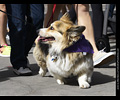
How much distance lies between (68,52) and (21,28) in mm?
1056

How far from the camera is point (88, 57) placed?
12.8 feet

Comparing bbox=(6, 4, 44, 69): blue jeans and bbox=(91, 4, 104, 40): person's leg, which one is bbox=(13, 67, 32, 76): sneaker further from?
bbox=(91, 4, 104, 40): person's leg

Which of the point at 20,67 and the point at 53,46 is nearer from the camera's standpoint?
the point at 53,46

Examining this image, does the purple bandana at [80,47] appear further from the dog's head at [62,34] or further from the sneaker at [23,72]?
the sneaker at [23,72]

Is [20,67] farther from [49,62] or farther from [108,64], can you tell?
[108,64]

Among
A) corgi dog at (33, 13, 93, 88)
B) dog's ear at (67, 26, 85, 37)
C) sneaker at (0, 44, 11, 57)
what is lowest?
sneaker at (0, 44, 11, 57)

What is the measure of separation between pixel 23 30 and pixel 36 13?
377mm

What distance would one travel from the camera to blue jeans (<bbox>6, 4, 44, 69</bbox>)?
Answer: 460 centimetres

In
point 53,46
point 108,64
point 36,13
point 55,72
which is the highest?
point 36,13

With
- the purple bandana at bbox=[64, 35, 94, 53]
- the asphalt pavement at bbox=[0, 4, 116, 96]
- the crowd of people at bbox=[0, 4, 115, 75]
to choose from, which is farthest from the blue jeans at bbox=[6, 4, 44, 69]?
the purple bandana at bbox=[64, 35, 94, 53]

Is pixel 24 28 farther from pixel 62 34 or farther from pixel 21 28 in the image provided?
pixel 62 34

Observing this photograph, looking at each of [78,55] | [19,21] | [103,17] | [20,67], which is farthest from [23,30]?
[103,17]

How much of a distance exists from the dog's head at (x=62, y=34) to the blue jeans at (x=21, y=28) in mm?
672
